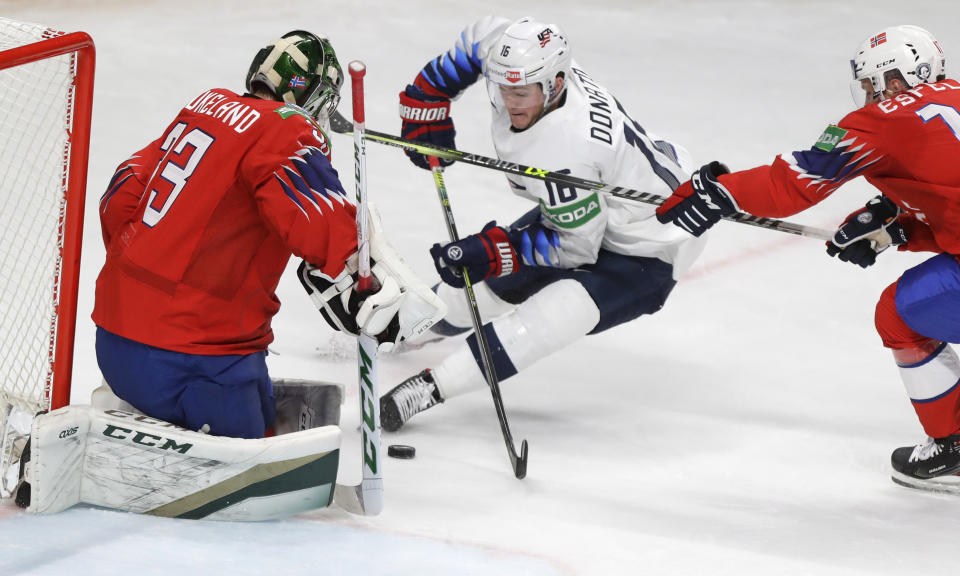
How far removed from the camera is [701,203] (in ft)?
8.94

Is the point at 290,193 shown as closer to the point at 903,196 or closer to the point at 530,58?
the point at 530,58

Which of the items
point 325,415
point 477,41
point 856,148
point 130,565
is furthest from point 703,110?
point 130,565

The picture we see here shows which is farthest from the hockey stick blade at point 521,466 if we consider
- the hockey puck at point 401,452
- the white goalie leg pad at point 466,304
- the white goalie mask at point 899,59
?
the white goalie mask at point 899,59

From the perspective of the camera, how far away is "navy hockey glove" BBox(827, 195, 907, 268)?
8.91 feet

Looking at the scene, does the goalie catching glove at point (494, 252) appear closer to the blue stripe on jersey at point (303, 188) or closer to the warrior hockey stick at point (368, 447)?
the warrior hockey stick at point (368, 447)

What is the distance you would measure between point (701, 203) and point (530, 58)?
0.58 m

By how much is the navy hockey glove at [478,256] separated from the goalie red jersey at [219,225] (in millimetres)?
790

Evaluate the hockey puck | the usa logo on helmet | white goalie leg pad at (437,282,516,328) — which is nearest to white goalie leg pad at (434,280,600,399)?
the hockey puck

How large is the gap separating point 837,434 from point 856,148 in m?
0.95

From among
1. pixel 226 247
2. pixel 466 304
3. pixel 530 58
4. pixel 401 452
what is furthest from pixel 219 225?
pixel 466 304

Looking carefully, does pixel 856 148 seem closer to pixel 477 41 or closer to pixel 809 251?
pixel 477 41

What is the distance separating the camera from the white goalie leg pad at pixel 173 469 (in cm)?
206

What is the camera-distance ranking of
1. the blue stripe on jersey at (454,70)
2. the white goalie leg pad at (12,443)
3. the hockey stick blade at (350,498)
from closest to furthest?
the white goalie leg pad at (12,443), the hockey stick blade at (350,498), the blue stripe on jersey at (454,70)

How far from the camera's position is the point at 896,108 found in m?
2.45
